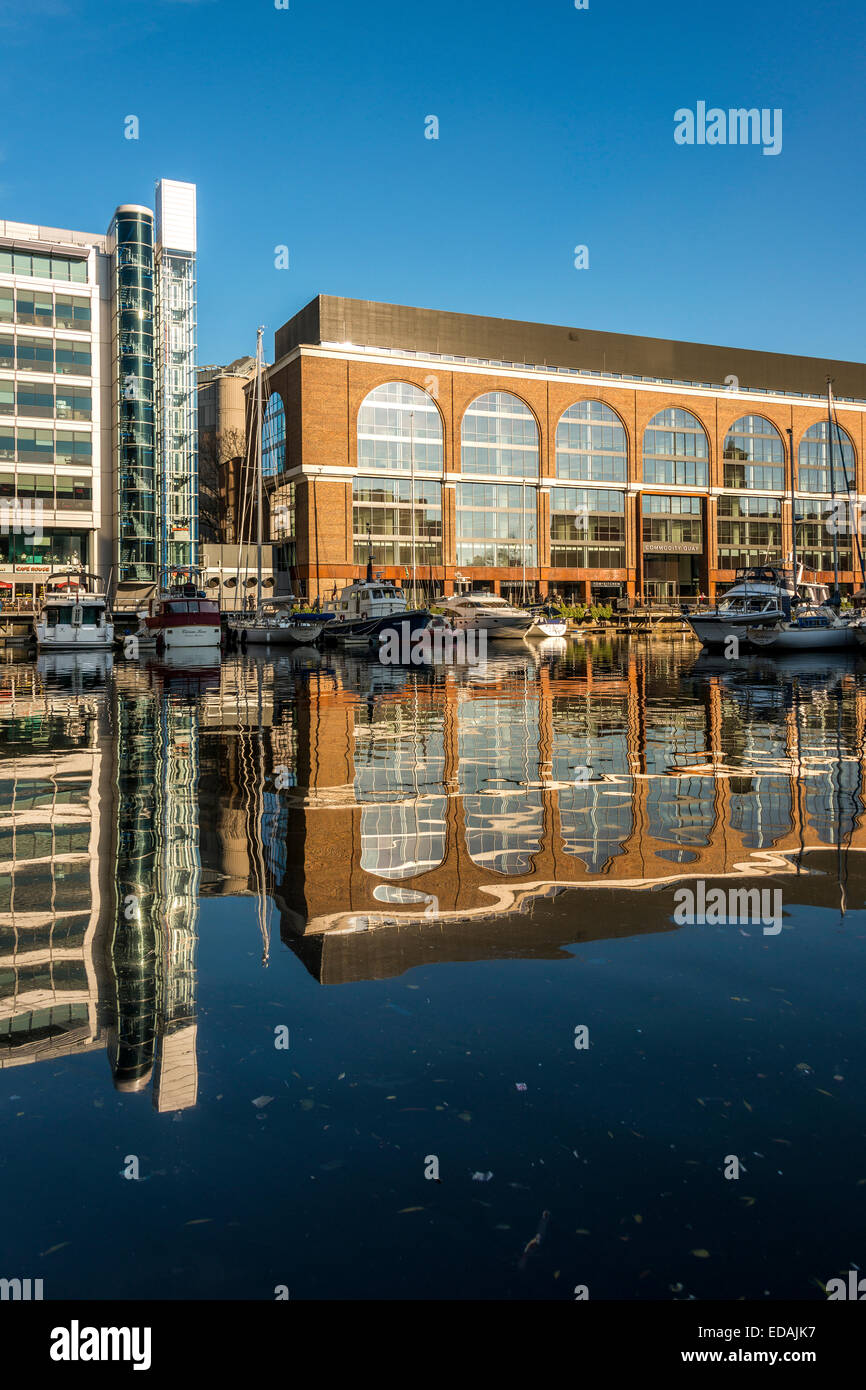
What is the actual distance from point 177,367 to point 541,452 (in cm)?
3126

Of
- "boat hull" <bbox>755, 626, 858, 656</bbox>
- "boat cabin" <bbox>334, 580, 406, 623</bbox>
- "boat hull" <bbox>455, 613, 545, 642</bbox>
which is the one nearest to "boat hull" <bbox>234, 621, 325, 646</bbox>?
"boat cabin" <bbox>334, 580, 406, 623</bbox>

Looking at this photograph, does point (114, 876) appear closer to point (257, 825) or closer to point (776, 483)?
point (257, 825)

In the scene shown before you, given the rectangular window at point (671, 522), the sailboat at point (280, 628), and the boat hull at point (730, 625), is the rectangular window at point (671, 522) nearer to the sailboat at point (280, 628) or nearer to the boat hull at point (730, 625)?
the sailboat at point (280, 628)

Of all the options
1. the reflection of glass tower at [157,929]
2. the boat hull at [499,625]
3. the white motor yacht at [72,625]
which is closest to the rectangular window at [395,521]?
the boat hull at [499,625]

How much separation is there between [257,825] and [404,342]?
79.6 meters

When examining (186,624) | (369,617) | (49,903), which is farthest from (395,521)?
(49,903)

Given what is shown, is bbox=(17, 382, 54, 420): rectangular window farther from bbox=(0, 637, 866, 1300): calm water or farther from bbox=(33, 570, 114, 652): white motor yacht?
bbox=(0, 637, 866, 1300): calm water

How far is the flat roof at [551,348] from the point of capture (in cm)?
8038

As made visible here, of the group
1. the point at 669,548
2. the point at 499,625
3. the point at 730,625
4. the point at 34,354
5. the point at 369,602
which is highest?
the point at 34,354

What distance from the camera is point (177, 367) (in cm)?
7944

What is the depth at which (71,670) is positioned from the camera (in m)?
36.1

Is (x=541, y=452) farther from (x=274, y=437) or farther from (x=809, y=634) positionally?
(x=809, y=634)

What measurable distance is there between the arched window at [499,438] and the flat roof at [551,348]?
12.1 ft

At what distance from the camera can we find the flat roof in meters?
80.4
